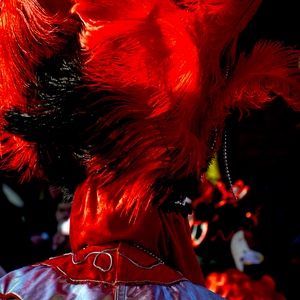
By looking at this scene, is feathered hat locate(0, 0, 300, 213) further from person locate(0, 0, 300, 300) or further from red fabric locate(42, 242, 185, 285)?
red fabric locate(42, 242, 185, 285)

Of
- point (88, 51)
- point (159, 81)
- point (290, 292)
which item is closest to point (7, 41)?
point (88, 51)

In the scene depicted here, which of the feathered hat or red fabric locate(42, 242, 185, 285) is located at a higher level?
the feathered hat

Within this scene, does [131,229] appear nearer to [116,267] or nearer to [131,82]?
[116,267]

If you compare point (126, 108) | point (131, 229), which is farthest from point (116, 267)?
point (126, 108)

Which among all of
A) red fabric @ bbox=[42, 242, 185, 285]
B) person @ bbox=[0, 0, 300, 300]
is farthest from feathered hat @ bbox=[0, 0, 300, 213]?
red fabric @ bbox=[42, 242, 185, 285]

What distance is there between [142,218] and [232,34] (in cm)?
49

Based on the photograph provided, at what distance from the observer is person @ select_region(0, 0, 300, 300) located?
3.67ft

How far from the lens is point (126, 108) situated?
1129 mm

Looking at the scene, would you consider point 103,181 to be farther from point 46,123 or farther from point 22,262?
point 22,262

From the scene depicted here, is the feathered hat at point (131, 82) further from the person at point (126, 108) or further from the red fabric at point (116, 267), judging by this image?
the red fabric at point (116, 267)

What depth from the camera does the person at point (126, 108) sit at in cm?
112

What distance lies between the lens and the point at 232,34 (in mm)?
1198

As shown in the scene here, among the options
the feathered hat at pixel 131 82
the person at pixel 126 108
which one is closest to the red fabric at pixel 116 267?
the person at pixel 126 108

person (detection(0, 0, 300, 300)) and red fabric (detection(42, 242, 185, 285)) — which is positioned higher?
person (detection(0, 0, 300, 300))
